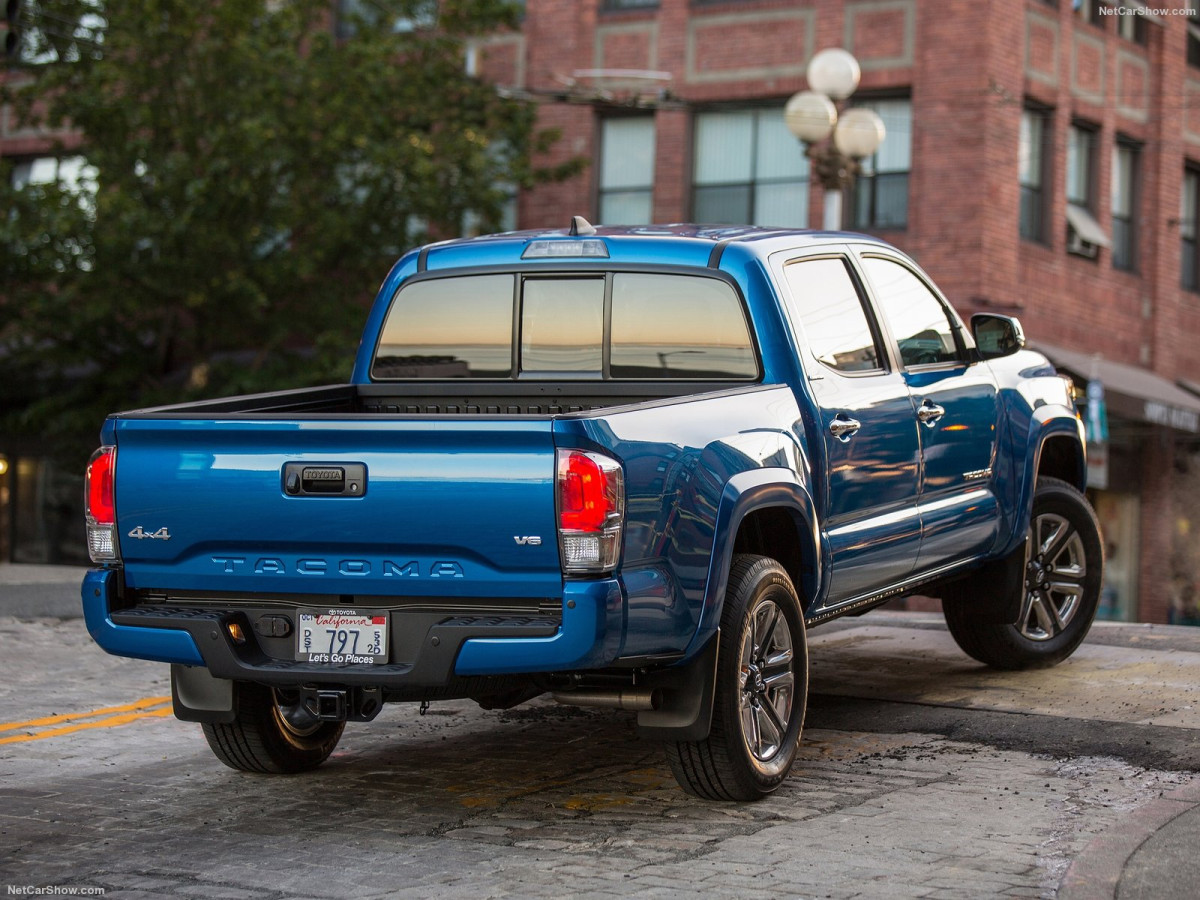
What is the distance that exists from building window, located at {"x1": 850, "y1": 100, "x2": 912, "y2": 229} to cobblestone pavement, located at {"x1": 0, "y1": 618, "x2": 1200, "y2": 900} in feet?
53.3

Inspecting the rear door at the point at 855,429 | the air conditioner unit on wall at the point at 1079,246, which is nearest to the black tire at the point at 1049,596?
the rear door at the point at 855,429

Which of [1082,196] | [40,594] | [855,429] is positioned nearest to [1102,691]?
[855,429]

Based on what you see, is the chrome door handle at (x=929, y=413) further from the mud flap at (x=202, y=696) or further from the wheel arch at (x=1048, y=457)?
the mud flap at (x=202, y=696)

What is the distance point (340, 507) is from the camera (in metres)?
5.90

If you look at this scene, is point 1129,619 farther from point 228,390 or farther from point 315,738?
point 315,738

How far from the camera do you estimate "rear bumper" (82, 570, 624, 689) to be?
5684 millimetres

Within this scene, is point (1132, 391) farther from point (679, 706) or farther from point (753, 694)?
point (679, 706)

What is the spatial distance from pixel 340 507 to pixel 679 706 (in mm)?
1330

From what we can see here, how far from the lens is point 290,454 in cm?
598

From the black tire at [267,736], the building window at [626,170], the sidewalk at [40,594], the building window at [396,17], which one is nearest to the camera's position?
the black tire at [267,736]

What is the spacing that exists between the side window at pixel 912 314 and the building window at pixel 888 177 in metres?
15.9

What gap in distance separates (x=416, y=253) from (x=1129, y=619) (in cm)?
2138

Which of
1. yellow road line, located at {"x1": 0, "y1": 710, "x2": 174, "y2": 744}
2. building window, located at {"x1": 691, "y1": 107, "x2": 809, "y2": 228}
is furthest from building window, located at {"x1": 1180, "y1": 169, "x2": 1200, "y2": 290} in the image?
yellow road line, located at {"x1": 0, "y1": 710, "x2": 174, "y2": 744}

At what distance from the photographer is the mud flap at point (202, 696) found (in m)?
6.52
